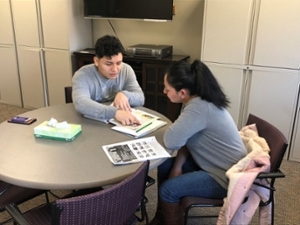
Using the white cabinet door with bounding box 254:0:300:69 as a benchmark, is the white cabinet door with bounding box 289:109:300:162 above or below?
below

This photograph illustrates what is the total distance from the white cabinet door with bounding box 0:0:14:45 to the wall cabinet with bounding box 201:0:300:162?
8.18 ft

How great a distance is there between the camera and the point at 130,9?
11.1ft

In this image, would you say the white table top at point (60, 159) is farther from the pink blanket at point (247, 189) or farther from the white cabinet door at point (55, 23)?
the white cabinet door at point (55, 23)

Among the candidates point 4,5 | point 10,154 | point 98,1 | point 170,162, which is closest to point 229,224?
point 170,162

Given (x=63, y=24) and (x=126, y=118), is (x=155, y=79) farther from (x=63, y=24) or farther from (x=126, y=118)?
(x=126, y=118)

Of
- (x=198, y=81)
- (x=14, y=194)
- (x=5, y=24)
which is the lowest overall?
(x=14, y=194)

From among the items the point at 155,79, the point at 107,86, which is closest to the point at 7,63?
the point at 155,79

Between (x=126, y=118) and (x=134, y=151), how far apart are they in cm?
33

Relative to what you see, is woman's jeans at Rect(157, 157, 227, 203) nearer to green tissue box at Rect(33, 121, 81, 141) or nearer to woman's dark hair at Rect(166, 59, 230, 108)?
woman's dark hair at Rect(166, 59, 230, 108)

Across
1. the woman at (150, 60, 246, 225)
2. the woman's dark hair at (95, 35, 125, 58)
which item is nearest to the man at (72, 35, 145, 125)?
the woman's dark hair at (95, 35, 125, 58)

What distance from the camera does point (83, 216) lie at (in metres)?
1.08

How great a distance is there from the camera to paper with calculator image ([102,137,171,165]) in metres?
1.40

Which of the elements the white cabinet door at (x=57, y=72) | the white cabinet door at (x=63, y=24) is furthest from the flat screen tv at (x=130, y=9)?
the white cabinet door at (x=57, y=72)

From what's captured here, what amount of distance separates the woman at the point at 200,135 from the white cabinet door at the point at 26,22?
2671mm
